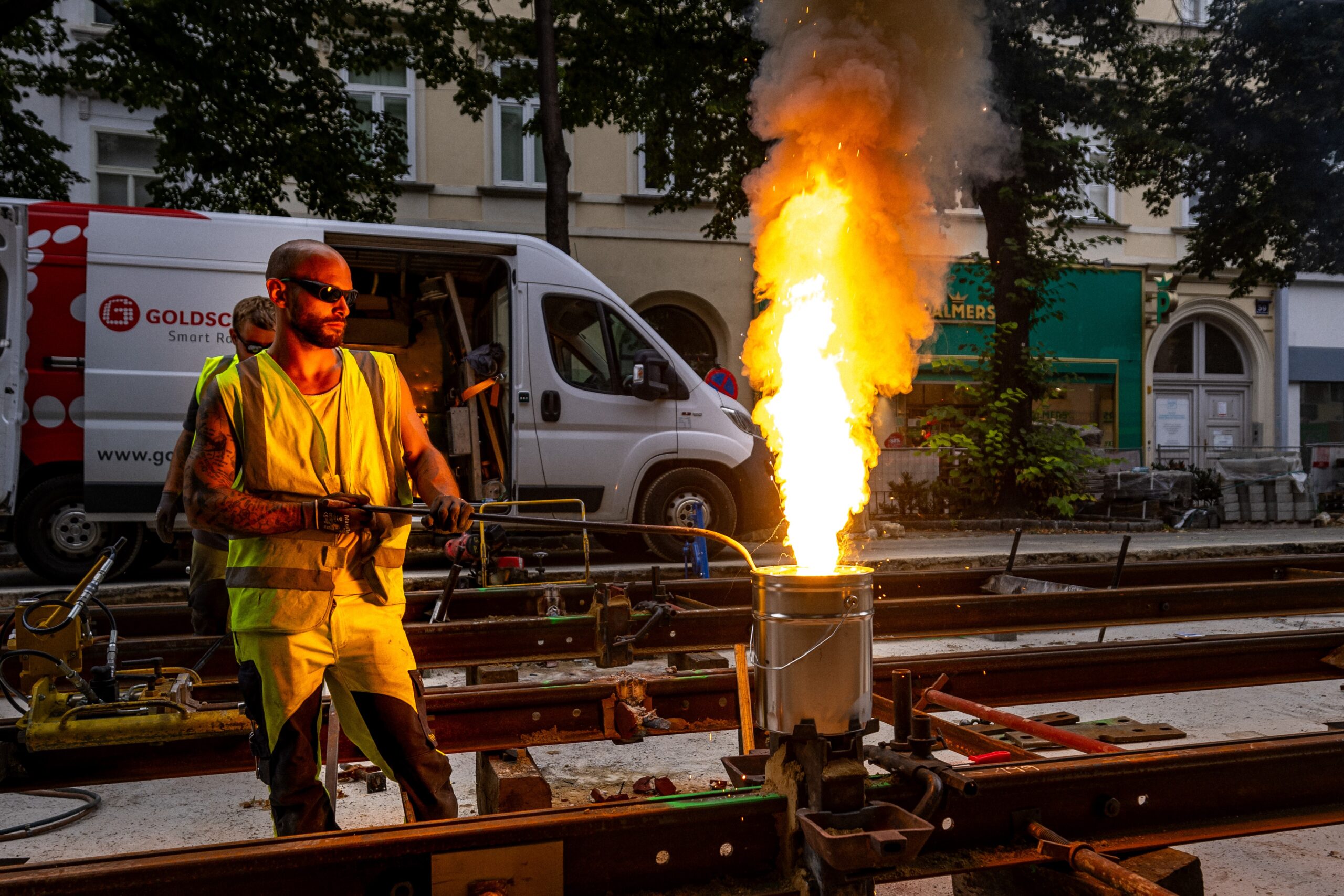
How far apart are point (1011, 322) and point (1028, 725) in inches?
527

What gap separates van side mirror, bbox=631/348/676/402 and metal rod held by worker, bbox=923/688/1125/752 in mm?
6221

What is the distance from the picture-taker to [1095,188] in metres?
23.1

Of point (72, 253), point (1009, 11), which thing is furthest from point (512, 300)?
point (1009, 11)

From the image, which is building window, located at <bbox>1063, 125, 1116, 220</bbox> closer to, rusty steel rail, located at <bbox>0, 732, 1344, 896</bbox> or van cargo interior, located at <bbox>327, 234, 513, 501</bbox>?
van cargo interior, located at <bbox>327, 234, 513, 501</bbox>

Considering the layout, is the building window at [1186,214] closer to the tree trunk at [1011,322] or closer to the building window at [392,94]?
the tree trunk at [1011,322]

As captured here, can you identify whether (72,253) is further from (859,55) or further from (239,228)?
(859,55)

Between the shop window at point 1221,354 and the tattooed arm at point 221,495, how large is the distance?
25.6m

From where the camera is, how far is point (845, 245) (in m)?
2.96

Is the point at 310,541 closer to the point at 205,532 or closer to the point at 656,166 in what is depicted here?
the point at 205,532

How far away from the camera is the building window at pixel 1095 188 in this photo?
15594 millimetres

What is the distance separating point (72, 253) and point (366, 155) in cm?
692

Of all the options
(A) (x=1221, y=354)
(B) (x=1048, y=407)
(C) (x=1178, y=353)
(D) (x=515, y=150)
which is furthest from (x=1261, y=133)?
(D) (x=515, y=150)

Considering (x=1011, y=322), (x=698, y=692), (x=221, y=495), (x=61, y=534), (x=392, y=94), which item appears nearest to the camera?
(x=221, y=495)

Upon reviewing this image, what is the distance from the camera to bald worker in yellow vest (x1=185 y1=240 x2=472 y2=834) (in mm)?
2576
